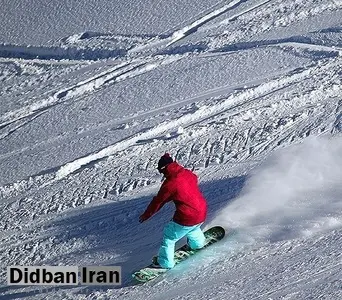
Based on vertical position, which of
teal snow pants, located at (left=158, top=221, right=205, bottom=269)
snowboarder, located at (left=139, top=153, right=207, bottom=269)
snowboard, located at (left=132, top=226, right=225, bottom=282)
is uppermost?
snowboarder, located at (left=139, top=153, right=207, bottom=269)

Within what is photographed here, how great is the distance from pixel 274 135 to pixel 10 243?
119 inches

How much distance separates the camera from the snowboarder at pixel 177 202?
7820mm

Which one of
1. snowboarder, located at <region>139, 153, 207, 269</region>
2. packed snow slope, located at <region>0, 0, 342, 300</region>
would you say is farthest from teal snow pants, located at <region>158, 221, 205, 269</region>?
packed snow slope, located at <region>0, 0, 342, 300</region>

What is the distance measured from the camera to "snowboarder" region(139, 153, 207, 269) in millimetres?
7820

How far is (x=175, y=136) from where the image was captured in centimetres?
1069

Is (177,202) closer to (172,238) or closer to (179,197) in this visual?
(179,197)

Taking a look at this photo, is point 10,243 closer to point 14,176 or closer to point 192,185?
point 14,176

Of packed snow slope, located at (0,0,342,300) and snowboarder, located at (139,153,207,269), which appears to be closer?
snowboarder, located at (139,153,207,269)

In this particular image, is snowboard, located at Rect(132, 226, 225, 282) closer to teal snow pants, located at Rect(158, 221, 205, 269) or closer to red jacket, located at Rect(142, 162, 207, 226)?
teal snow pants, located at Rect(158, 221, 205, 269)

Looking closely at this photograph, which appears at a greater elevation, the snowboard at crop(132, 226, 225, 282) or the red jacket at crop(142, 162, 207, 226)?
the red jacket at crop(142, 162, 207, 226)

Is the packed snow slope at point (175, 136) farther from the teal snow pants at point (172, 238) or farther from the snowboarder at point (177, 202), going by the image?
→ the snowboarder at point (177, 202)

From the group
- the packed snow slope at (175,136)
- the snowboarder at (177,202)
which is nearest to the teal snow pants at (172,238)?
the snowboarder at (177,202)

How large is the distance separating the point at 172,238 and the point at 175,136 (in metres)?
2.90

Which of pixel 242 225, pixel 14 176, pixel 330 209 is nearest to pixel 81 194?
pixel 14 176
